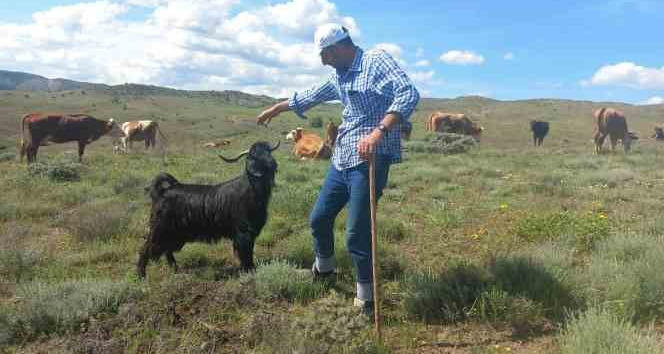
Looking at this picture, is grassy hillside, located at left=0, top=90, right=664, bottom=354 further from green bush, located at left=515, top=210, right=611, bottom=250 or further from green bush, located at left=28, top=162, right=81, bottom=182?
green bush, located at left=28, top=162, right=81, bottom=182

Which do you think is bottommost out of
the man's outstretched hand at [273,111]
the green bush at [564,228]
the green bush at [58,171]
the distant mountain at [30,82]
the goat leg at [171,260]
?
the goat leg at [171,260]

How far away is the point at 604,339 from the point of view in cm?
302

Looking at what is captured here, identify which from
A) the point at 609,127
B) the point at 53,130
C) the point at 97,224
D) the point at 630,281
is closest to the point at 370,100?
the point at 630,281

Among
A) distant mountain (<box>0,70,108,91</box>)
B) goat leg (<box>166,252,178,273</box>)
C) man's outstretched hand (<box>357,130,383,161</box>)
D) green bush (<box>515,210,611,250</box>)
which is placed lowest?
goat leg (<box>166,252,178,273</box>)

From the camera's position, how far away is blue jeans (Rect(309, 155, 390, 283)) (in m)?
3.89

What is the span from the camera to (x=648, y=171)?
41.5ft

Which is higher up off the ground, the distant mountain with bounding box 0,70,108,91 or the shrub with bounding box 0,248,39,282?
the distant mountain with bounding box 0,70,108,91

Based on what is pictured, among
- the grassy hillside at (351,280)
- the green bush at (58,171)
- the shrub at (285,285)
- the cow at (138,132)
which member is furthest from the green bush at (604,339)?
the cow at (138,132)

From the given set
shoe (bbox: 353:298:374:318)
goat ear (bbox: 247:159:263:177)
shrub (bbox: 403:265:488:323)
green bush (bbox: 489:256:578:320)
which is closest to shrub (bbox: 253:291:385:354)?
shoe (bbox: 353:298:374:318)

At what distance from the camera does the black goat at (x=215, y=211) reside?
4992mm

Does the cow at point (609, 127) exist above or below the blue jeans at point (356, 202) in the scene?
above

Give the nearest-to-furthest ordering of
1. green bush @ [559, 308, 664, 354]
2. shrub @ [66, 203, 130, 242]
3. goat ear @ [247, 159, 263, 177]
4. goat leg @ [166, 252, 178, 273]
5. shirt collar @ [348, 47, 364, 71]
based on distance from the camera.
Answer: green bush @ [559, 308, 664, 354]
shirt collar @ [348, 47, 364, 71]
goat ear @ [247, 159, 263, 177]
goat leg @ [166, 252, 178, 273]
shrub @ [66, 203, 130, 242]

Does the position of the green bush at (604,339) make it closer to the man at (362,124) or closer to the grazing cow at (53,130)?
the man at (362,124)

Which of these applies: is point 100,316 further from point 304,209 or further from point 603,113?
point 603,113
